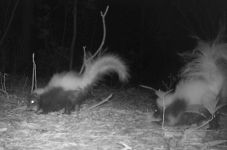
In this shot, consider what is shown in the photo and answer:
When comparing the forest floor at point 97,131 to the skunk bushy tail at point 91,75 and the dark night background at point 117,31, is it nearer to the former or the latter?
the skunk bushy tail at point 91,75

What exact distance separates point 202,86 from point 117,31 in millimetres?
14839

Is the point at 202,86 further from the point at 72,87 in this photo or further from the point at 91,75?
the point at 72,87

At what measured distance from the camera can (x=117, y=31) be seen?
22.3 metres

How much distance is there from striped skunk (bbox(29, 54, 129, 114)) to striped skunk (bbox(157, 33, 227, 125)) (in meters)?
1.35

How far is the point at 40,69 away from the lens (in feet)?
53.9

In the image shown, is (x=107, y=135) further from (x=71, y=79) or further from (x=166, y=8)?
(x=166, y=8)

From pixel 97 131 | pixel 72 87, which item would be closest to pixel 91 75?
pixel 72 87

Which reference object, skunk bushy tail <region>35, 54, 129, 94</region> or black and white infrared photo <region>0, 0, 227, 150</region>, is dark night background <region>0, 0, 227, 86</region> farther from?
skunk bushy tail <region>35, 54, 129, 94</region>

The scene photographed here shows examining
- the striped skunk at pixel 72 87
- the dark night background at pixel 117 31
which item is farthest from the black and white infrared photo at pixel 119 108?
the dark night background at pixel 117 31

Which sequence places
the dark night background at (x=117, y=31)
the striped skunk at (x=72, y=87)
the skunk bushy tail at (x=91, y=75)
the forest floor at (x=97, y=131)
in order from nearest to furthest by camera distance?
the forest floor at (x=97, y=131)
the striped skunk at (x=72, y=87)
the skunk bushy tail at (x=91, y=75)
the dark night background at (x=117, y=31)

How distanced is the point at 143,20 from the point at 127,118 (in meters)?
12.9

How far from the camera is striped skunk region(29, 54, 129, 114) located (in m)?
8.28

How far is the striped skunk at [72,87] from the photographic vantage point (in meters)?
8.28

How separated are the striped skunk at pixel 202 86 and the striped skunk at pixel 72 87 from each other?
1346 mm
